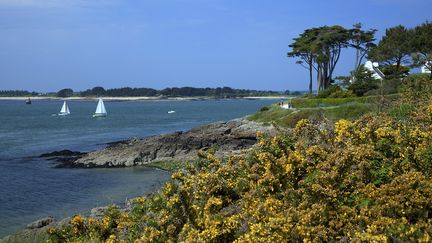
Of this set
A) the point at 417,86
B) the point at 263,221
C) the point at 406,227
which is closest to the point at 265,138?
the point at 263,221

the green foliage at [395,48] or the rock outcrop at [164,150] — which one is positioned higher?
the green foliage at [395,48]

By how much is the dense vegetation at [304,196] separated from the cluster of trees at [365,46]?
3813 cm

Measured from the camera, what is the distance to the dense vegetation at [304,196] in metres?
6.02

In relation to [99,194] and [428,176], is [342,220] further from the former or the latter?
[99,194]

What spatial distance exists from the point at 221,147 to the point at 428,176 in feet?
111

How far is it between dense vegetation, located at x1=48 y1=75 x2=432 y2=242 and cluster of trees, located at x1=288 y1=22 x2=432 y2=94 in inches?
1501

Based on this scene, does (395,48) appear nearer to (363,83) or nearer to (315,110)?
(363,83)

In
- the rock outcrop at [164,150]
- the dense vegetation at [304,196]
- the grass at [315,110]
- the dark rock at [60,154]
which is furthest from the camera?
the dark rock at [60,154]

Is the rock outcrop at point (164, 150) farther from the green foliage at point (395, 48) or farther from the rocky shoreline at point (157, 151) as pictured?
the green foliage at point (395, 48)

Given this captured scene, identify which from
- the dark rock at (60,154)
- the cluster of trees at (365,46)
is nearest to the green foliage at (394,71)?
the cluster of trees at (365,46)

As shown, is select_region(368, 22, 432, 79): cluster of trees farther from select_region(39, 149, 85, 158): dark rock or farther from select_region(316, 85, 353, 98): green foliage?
select_region(39, 149, 85, 158): dark rock

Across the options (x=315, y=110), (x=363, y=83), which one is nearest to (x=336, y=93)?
(x=363, y=83)

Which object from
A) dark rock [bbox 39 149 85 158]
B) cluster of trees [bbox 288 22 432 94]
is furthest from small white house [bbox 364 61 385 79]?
dark rock [bbox 39 149 85 158]

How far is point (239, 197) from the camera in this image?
8.16m
